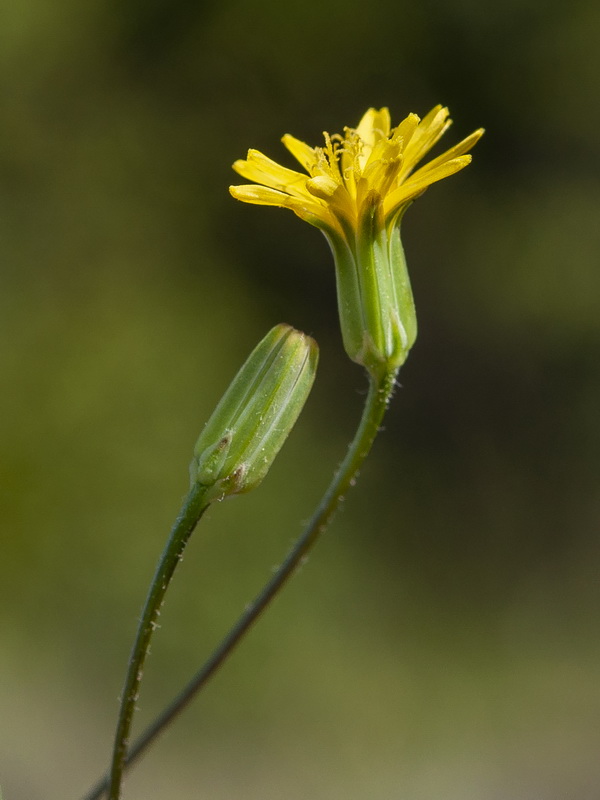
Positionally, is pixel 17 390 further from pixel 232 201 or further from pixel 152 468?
pixel 232 201

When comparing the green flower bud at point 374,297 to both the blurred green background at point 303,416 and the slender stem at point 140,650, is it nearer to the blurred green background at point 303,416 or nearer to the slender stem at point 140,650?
the slender stem at point 140,650

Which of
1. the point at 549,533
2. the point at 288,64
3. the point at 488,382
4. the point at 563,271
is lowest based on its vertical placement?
the point at 549,533

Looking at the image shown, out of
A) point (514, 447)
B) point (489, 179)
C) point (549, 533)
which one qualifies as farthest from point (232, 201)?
point (549, 533)

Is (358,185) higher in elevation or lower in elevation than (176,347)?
higher

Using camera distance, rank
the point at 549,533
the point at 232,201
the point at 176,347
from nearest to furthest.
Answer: the point at 176,347 < the point at 232,201 < the point at 549,533

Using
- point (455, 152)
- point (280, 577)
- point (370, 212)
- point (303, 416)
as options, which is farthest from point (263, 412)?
point (303, 416)

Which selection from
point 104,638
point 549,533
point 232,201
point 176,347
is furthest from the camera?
point 549,533

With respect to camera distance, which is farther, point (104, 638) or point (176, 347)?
point (176, 347)
